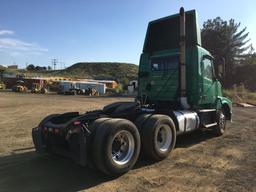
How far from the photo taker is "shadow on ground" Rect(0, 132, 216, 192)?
→ 18.6ft

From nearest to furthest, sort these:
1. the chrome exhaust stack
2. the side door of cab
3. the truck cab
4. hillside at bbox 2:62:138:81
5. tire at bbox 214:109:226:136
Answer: the chrome exhaust stack, the truck cab, the side door of cab, tire at bbox 214:109:226:136, hillside at bbox 2:62:138:81

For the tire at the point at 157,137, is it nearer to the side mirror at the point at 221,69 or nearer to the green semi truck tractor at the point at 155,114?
the green semi truck tractor at the point at 155,114

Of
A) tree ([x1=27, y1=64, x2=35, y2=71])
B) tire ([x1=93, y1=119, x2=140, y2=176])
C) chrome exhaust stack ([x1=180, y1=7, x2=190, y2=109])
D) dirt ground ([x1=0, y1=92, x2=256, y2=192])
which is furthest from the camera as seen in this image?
tree ([x1=27, y1=64, x2=35, y2=71])

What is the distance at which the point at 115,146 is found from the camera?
6.49 m

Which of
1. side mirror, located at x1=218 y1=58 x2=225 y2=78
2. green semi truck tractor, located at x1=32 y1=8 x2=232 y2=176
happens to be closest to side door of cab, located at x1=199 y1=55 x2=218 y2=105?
green semi truck tractor, located at x1=32 y1=8 x2=232 y2=176

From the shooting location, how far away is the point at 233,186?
5656 mm

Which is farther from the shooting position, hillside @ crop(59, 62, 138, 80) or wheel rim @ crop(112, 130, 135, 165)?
hillside @ crop(59, 62, 138, 80)

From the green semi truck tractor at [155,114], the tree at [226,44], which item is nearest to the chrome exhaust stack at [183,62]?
the green semi truck tractor at [155,114]

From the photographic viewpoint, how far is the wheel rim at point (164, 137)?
302 inches

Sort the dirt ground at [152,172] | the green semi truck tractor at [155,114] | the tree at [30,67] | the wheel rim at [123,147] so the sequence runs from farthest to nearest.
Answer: the tree at [30,67] < the wheel rim at [123,147] < the green semi truck tractor at [155,114] < the dirt ground at [152,172]

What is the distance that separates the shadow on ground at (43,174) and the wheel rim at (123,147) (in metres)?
0.47

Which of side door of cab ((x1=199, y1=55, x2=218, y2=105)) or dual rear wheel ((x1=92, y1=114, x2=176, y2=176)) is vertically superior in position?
side door of cab ((x1=199, y1=55, x2=218, y2=105))

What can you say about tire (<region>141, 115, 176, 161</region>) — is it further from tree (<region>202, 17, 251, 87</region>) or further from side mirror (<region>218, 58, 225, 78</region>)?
tree (<region>202, 17, 251, 87</region>)

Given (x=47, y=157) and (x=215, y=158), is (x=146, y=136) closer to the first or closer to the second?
(x=215, y=158)
